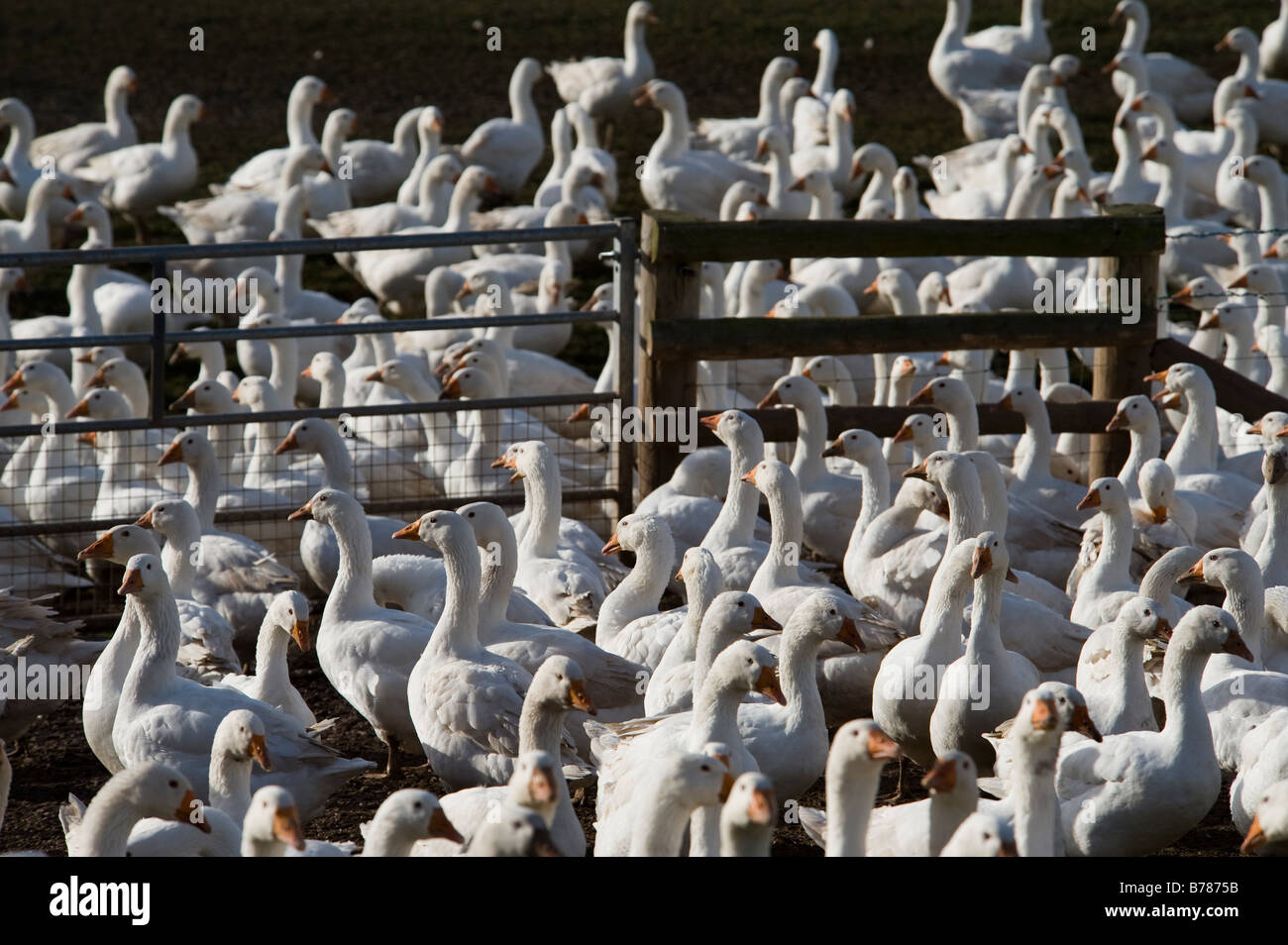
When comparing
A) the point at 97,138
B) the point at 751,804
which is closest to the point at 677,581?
the point at 751,804

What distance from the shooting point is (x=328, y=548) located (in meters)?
7.39

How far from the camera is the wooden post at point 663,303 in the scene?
7.89m

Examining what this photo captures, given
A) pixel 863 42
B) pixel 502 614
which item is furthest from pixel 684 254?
pixel 863 42

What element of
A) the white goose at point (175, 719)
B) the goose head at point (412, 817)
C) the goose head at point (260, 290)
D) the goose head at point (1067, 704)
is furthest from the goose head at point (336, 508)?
the goose head at point (260, 290)

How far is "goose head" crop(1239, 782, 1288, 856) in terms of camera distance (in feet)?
15.0

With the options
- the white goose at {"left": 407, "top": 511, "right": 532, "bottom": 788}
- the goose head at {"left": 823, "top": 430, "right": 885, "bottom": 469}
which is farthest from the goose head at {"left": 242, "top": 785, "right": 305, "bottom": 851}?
the goose head at {"left": 823, "top": 430, "right": 885, "bottom": 469}

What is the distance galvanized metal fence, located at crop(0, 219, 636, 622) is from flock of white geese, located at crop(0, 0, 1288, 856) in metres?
0.04

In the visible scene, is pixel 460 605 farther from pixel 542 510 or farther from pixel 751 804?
pixel 751 804

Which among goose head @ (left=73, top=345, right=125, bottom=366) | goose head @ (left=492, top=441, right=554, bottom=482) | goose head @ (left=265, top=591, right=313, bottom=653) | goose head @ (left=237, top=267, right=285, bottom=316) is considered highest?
goose head @ (left=237, top=267, right=285, bottom=316)

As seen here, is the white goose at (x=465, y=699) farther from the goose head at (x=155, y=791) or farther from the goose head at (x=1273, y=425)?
the goose head at (x=1273, y=425)

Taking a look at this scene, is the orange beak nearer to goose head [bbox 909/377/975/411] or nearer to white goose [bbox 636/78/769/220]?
goose head [bbox 909/377/975/411]

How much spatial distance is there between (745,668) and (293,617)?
185 centimetres

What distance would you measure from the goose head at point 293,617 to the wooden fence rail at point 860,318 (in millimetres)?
2470

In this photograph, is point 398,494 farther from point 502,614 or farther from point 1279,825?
point 1279,825
